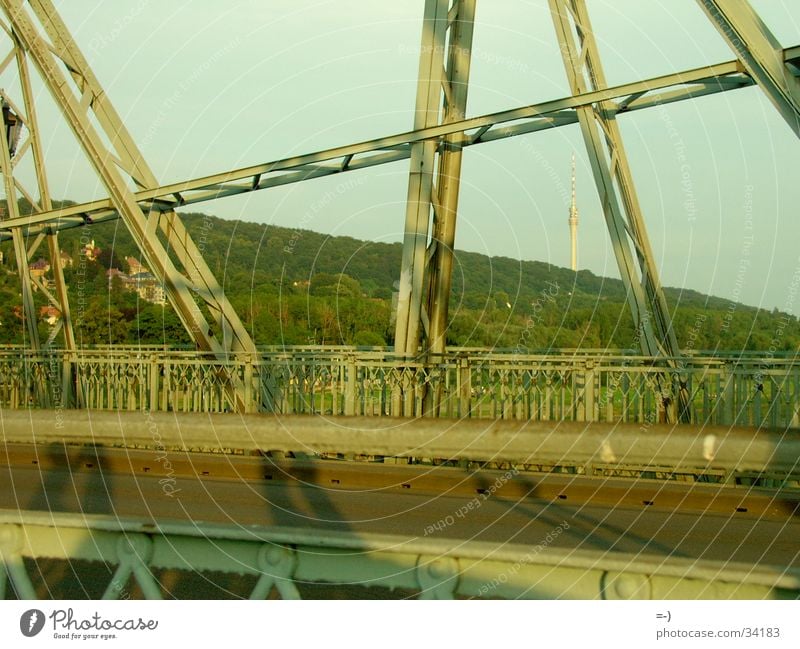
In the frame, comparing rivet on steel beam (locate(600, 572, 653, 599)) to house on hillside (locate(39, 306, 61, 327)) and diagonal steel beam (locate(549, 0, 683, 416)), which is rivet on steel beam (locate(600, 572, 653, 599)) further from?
house on hillside (locate(39, 306, 61, 327))

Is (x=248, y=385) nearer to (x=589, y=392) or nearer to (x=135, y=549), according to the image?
(x=589, y=392)

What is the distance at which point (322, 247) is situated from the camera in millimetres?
17766

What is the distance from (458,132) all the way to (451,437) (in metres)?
8.57

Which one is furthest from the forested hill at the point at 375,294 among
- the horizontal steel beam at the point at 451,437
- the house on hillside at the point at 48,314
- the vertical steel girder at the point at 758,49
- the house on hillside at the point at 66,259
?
the horizontal steel beam at the point at 451,437

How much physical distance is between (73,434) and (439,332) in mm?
9248

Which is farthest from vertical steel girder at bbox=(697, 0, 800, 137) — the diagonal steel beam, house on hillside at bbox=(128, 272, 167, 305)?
house on hillside at bbox=(128, 272, 167, 305)

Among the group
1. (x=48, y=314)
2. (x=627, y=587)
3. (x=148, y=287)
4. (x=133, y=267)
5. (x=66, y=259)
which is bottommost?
(x=627, y=587)

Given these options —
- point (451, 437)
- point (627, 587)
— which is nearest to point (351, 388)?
point (451, 437)

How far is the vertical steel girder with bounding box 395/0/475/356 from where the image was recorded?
15.0m

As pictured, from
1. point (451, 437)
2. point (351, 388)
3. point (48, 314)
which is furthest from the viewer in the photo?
point (48, 314)

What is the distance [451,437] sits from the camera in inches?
281

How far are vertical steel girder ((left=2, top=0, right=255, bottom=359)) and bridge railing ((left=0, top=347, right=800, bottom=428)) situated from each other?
803mm

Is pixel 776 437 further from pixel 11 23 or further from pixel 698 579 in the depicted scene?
pixel 11 23

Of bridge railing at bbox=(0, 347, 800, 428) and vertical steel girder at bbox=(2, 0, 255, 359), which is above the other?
vertical steel girder at bbox=(2, 0, 255, 359)
